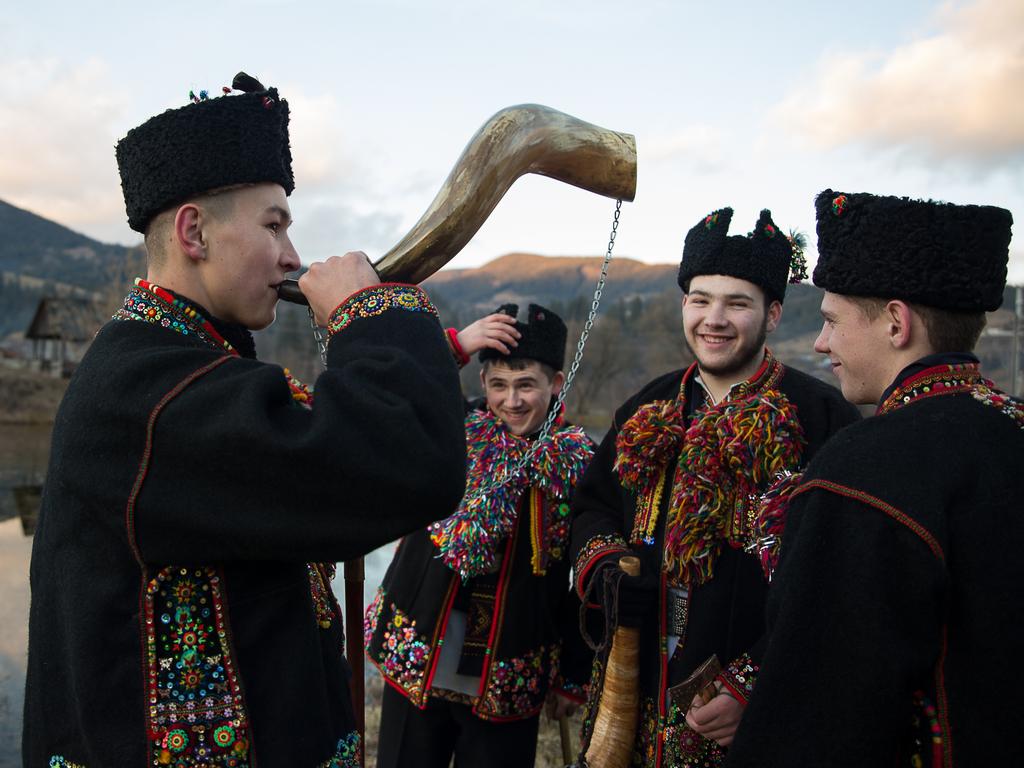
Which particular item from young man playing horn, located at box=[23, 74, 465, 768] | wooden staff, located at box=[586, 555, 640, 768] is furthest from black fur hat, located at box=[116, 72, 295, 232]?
wooden staff, located at box=[586, 555, 640, 768]

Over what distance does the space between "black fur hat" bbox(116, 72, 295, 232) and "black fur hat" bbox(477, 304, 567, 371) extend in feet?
6.79

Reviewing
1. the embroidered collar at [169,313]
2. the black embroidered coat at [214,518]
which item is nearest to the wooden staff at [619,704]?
the black embroidered coat at [214,518]

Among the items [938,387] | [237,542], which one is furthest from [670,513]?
[237,542]

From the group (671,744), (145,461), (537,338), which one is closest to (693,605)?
(671,744)

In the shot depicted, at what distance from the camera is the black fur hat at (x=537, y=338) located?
391cm

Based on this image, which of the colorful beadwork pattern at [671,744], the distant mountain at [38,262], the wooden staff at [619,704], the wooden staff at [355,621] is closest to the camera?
the wooden staff at [355,621]

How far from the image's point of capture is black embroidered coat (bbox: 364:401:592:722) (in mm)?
3477

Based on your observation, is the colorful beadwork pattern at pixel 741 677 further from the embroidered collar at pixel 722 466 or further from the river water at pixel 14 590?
the river water at pixel 14 590

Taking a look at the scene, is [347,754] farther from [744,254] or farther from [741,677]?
[744,254]

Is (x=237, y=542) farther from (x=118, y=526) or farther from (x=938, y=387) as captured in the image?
(x=938, y=387)

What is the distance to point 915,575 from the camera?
171 centimetres

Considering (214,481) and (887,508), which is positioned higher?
(887,508)

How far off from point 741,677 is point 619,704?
0.52m

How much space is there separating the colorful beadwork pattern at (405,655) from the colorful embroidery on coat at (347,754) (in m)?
1.64
